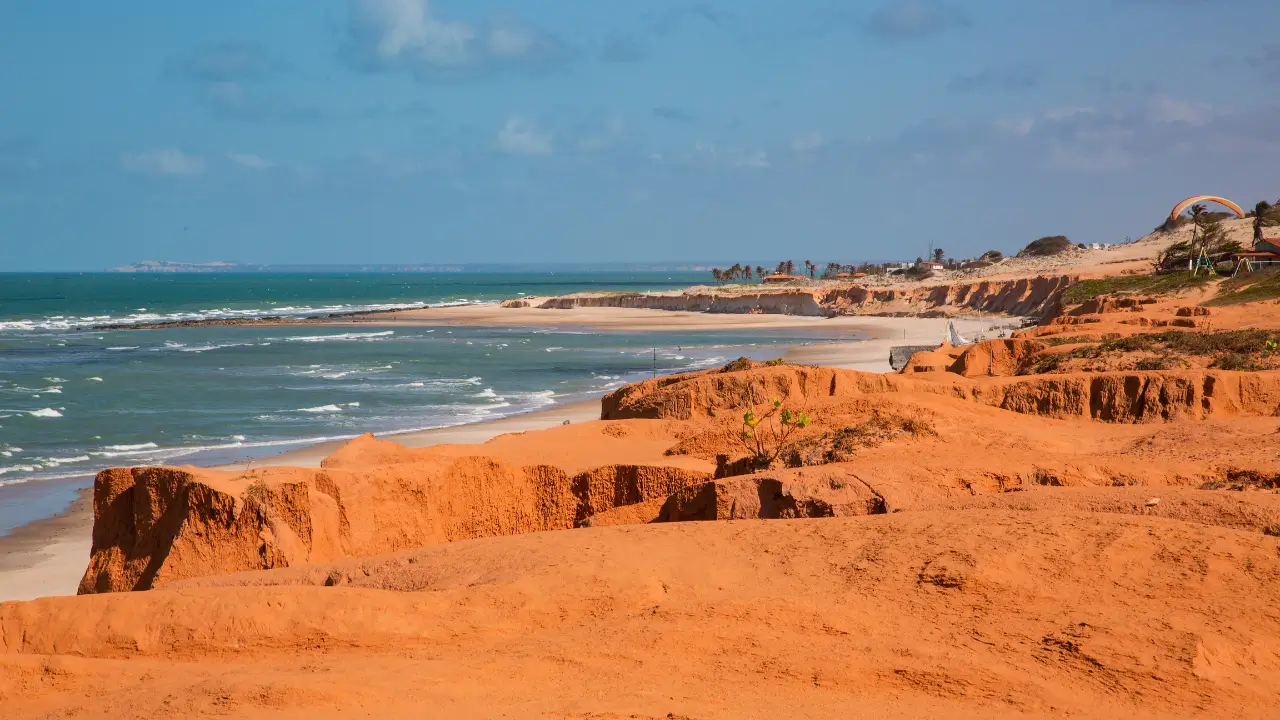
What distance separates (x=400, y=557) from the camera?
10.0 m

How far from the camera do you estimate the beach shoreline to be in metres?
18.0

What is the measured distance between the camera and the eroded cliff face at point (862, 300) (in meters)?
78.6

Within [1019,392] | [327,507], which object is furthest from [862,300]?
[327,507]

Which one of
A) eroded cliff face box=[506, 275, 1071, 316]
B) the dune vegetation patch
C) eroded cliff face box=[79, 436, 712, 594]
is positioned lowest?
eroded cliff face box=[506, 275, 1071, 316]

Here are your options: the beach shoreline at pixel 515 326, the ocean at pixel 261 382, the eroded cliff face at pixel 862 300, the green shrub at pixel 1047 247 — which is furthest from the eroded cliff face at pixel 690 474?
the green shrub at pixel 1047 247

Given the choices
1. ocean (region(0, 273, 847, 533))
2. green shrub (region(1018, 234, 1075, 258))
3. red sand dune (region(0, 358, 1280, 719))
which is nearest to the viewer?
red sand dune (region(0, 358, 1280, 719))

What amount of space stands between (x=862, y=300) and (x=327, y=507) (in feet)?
286

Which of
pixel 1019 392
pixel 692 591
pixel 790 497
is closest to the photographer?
pixel 692 591

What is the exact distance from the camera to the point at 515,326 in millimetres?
85750

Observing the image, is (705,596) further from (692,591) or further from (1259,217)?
(1259,217)

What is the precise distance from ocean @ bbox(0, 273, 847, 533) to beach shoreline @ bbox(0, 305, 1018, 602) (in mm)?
1347

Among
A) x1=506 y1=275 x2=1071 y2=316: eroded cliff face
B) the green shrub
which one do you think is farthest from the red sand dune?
the green shrub

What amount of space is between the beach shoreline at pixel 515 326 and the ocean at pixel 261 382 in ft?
4.42

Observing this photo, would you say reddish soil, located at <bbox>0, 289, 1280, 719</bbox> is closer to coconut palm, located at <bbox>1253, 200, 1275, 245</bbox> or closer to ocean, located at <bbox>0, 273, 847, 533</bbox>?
ocean, located at <bbox>0, 273, 847, 533</bbox>
